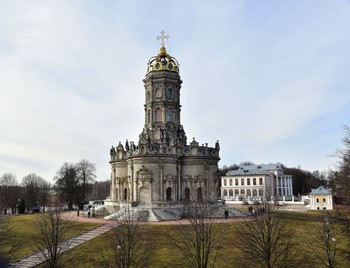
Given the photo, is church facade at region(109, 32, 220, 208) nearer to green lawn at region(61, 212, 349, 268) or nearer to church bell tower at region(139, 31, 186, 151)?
church bell tower at region(139, 31, 186, 151)


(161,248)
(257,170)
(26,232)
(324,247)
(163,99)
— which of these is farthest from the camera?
(257,170)

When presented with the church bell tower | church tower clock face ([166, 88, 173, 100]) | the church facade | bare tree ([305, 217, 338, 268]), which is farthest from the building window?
bare tree ([305, 217, 338, 268])

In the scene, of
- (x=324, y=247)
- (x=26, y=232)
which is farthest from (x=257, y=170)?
(x=26, y=232)

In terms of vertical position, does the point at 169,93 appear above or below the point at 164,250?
above

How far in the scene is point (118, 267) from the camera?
20.9 metres

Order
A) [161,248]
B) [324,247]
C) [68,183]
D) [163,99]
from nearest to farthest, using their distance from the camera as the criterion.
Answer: [324,247] → [161,248] → [163,99] → [68,183]

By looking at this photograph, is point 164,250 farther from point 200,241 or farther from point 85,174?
point 85,174

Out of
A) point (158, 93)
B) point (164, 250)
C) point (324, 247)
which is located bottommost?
point (164, 250)

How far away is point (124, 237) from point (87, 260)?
6.26 metres

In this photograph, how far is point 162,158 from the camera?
4575cm

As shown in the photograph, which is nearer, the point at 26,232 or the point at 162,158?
the point at 26,232

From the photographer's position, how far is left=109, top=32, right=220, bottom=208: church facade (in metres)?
45.2

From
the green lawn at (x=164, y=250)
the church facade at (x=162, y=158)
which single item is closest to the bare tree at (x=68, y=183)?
the church facade at (x=162, y=158)

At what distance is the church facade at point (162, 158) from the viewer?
45.2 meters
